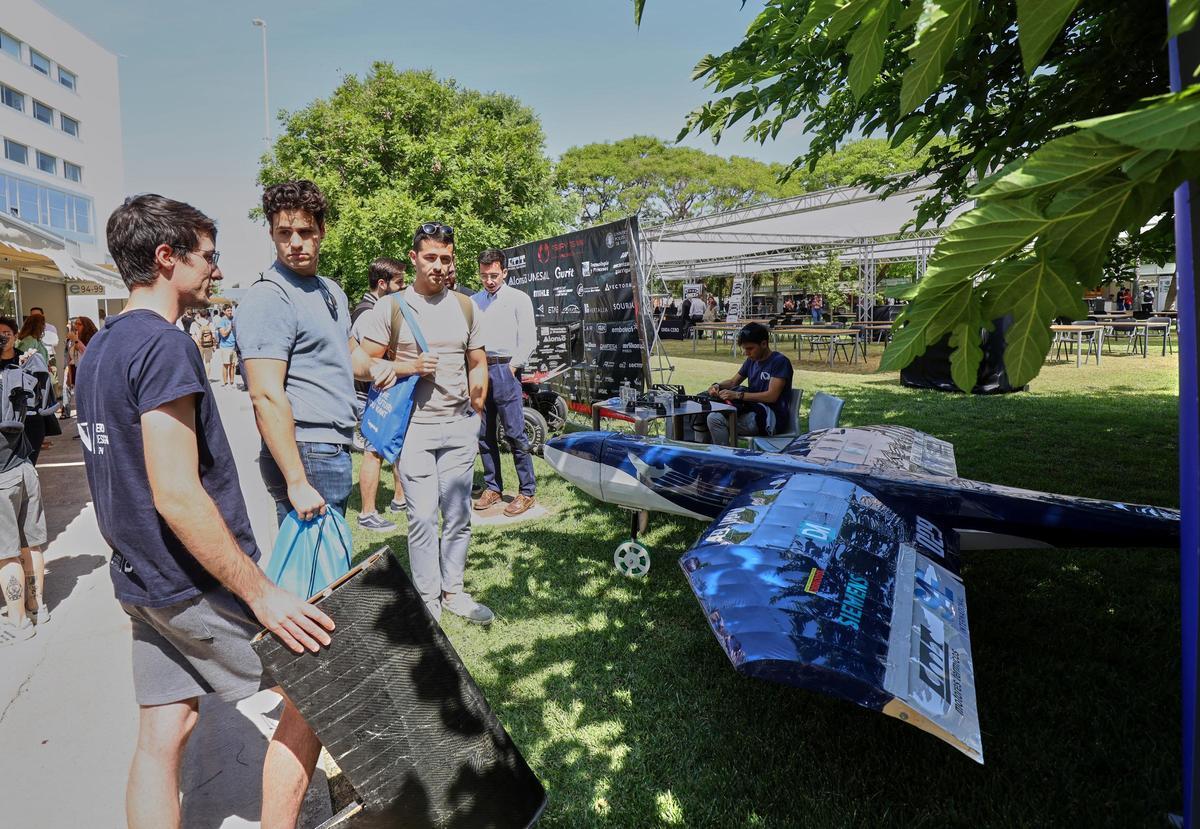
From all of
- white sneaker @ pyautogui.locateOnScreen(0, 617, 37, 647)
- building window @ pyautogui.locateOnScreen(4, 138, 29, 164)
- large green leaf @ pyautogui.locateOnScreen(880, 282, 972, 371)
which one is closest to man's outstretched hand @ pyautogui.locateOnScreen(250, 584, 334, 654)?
large green leaf @ pyautogui.locateOnScreen(880, 282, 972, 371)

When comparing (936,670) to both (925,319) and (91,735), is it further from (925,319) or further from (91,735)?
(91,735)

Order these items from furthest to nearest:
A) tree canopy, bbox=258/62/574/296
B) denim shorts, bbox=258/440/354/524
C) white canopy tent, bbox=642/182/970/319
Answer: white canopy tent, bbox=642/182/970/319 → tree canopy, bbox=258/62/574/296 → denim shorts, bbox=258/440/354/524

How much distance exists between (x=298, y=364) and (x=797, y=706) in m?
2.71

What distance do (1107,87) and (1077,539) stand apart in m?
2.28

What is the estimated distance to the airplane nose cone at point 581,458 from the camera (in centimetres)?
498

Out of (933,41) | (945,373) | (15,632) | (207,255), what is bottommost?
(15,632)

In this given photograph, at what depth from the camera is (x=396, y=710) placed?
181cm

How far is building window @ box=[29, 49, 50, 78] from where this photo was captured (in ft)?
116

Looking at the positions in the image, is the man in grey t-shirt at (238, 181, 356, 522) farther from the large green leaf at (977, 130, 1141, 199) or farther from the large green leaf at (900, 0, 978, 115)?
the large green leaf at (977, 130, 1141, 199)

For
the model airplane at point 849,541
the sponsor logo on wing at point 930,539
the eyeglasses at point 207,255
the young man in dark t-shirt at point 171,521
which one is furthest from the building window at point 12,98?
the sponsor logo on wing at point 930,539

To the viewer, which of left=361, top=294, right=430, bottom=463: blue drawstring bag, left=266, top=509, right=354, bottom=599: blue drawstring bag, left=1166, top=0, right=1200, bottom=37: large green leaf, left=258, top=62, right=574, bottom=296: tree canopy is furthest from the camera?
left=258, top=62, right=574, bottom=296: tree canopy

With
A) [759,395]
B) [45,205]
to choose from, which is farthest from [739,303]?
[45,205]

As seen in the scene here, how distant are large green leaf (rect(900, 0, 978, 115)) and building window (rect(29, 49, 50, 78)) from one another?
1930 inches

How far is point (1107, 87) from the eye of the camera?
3355 millimetres
